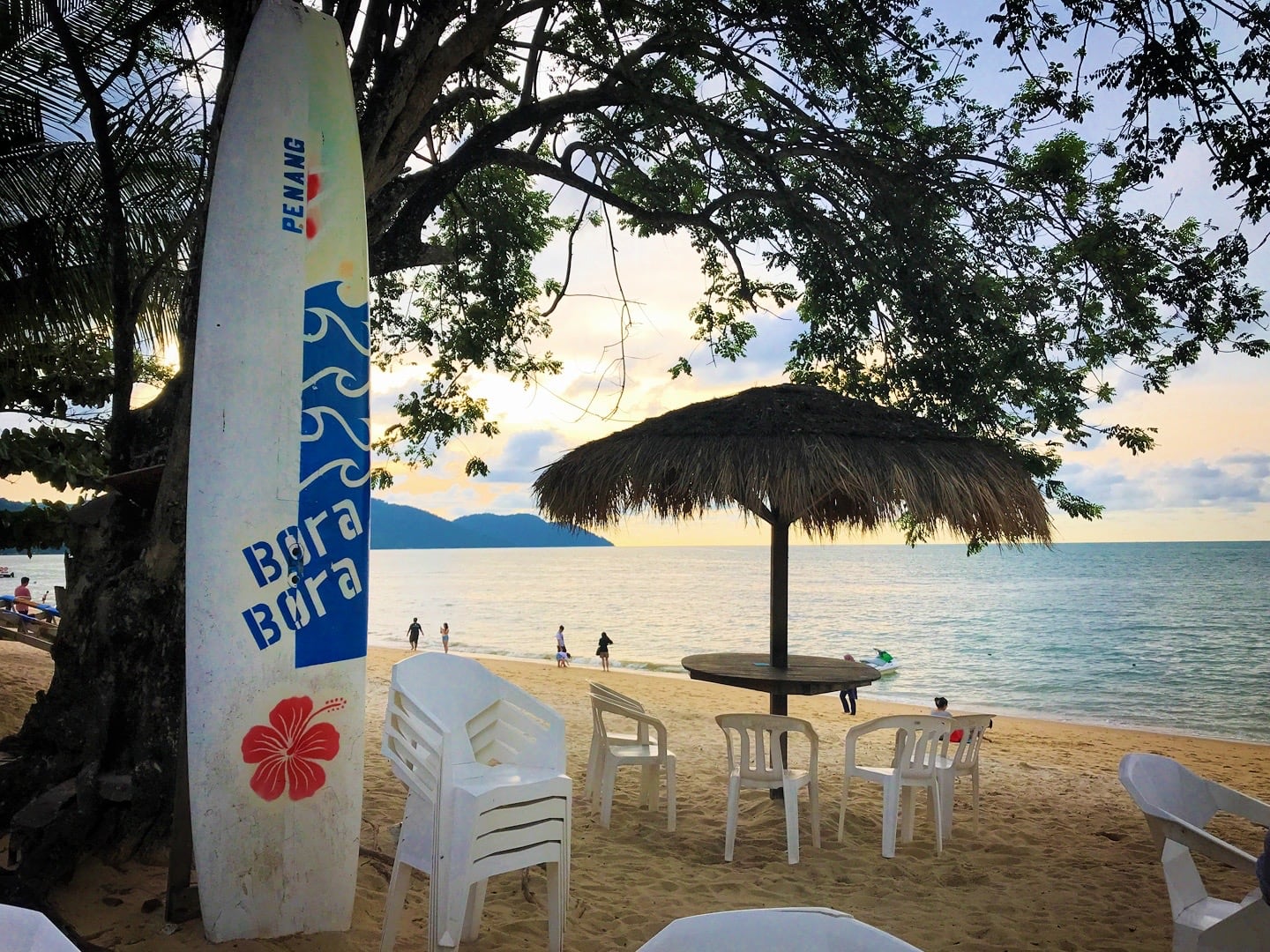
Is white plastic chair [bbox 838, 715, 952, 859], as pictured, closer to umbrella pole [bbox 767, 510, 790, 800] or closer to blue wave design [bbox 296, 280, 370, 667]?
umbrella pole [bbox 767, 510, 790, 800]

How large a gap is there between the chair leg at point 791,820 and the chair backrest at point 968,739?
41.9 inches

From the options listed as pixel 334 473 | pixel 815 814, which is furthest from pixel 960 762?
pixel 334 473

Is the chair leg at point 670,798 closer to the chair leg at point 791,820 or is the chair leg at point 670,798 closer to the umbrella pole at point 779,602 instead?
the chair leg at point 791,820

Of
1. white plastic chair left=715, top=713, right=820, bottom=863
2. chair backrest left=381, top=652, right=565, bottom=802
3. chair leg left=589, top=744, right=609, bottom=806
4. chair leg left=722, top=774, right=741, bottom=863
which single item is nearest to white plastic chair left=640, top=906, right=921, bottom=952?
chair backrest left=381, top=652, right=565, bottom=802

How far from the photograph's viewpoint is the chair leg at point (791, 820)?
14.4ft

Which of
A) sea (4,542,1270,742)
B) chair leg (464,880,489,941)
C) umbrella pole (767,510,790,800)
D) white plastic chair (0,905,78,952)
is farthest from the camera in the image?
sea (4,542,1270,742)

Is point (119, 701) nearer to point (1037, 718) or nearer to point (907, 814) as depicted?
point (907, 814)

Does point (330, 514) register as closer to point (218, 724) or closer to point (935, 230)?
point (218, 724)

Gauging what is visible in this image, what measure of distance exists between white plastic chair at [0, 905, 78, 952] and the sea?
579cm

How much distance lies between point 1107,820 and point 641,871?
136 inches

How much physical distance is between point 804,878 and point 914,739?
1.02 meters

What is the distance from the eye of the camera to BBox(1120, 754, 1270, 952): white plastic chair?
2354mm

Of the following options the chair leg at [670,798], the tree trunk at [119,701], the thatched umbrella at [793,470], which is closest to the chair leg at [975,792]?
the thatched umbrella at [793,470]

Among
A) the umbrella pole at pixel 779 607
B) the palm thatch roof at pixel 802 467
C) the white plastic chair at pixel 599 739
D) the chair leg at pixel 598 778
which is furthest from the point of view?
the umbrella pole at pixel 779 607
